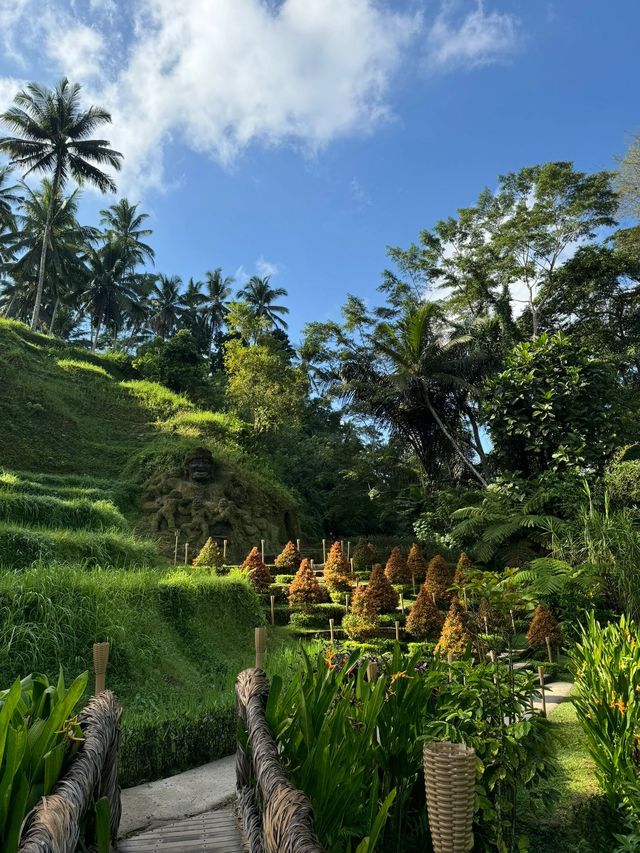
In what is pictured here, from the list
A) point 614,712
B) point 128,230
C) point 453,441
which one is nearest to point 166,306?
point 128,230

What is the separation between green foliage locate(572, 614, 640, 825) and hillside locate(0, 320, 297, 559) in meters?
11.2

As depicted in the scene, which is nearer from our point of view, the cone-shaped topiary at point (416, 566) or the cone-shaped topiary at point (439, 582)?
the cone-shaped topiary at point (439, 582)

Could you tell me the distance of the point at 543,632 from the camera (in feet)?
26.6

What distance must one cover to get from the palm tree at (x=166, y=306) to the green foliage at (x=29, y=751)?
37.9 meters

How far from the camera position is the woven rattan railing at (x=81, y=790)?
1.33 meters

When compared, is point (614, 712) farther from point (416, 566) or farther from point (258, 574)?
point (416, 566)

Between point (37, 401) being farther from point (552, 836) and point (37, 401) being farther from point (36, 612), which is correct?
point (552, 836)

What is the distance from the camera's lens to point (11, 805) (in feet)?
4.94

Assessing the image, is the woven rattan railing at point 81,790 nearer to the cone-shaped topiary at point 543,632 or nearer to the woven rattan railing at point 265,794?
the woven rattan railing at point 265,794

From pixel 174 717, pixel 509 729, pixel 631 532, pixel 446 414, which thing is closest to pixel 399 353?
pixel 446 414

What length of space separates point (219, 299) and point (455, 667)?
37.4 meters

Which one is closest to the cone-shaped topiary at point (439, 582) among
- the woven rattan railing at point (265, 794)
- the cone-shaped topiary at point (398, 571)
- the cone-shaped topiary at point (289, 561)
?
the cone-shaped topiary at point (398, 571)

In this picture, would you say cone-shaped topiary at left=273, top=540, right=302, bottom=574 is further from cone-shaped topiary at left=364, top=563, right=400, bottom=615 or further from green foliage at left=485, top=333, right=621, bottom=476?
green foliage at left=485, top=333, right=621, bottom=476

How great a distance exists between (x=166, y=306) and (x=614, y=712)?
125 ft
